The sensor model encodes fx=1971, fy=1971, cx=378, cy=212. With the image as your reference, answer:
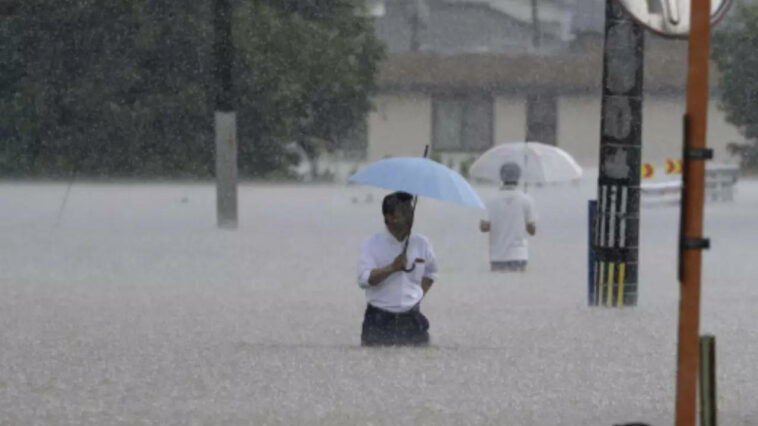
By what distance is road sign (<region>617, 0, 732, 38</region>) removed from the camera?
40.4ft

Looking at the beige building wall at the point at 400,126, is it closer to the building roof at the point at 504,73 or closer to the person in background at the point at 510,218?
the building roof at the point at 504,73

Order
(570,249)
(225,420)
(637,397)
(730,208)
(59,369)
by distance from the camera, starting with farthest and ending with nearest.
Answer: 1. (730,208)
2. (570,249)
3. (59,369)
4. (637,397)
5. (225,420)

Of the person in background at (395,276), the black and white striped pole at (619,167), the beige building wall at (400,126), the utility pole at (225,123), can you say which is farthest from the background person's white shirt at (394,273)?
the beige building wall at (400,126)

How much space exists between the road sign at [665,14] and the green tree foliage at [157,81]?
1448 inches

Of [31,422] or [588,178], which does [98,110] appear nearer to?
[588,178]

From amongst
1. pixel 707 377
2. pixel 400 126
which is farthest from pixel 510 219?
pixel 400 126

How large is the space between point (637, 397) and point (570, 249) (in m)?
15.2

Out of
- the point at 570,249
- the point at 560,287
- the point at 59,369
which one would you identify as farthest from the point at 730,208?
the point at 59,369

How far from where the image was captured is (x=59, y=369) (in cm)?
1230

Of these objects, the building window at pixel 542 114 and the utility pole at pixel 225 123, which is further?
the building window at pixel 542 114

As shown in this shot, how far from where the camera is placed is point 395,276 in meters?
12.7

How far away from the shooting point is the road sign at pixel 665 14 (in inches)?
485

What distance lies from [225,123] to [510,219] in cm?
906

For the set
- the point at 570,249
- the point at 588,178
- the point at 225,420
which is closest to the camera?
the point at 225,420
